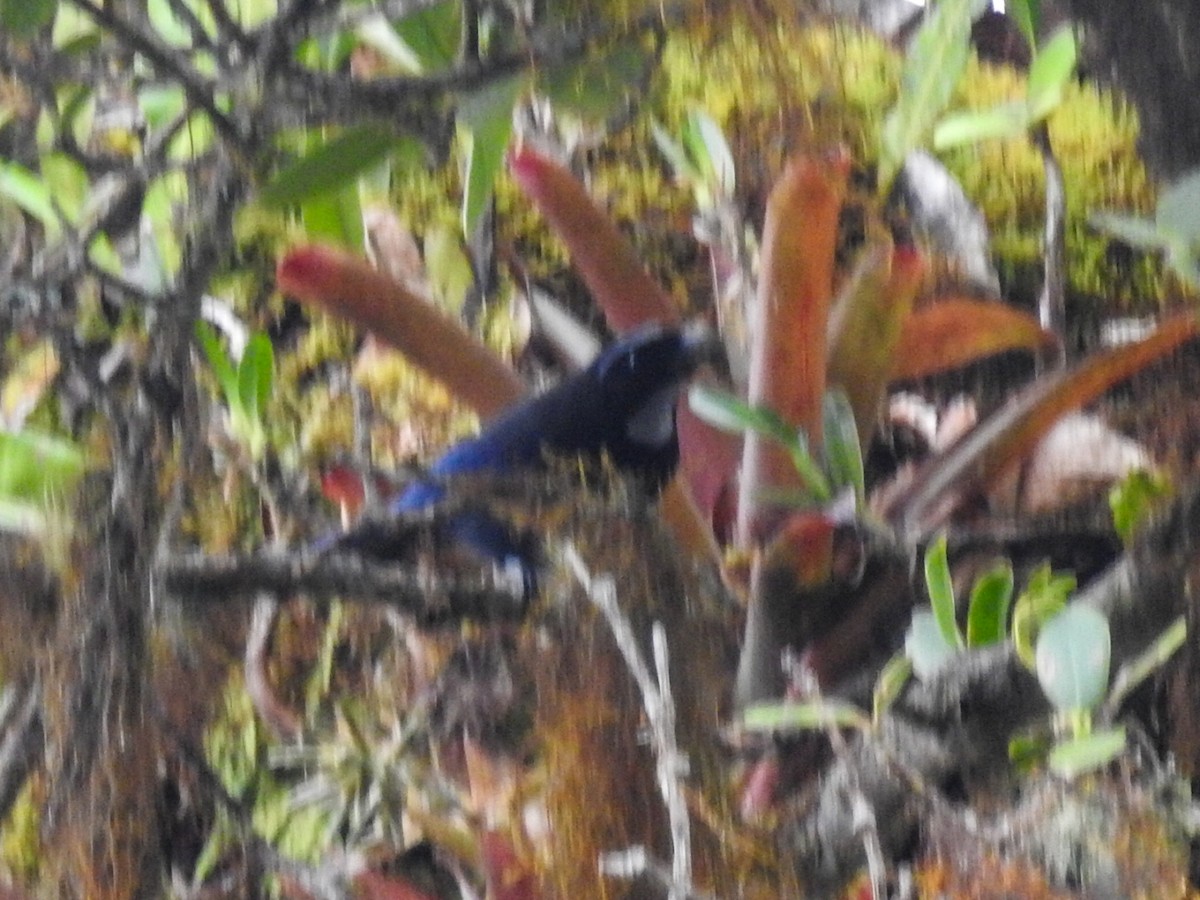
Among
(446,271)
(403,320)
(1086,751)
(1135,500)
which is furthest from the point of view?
(446,271)

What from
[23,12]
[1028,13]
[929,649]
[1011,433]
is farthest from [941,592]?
[23,12]

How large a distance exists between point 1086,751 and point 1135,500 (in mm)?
142

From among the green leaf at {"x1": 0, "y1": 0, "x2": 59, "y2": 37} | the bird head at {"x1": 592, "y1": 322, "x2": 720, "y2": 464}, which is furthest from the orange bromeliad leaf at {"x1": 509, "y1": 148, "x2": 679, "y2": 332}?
the green leaf at {"x1": 0, "y1": 0, "x2": 59, "y2": 37}

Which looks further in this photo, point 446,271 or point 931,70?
point 446,271

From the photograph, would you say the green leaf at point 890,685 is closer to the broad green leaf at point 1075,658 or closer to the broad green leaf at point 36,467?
the broad green leaf at point 1075,658

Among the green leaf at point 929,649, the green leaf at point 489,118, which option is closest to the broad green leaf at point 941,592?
the green leaf at point 929,649

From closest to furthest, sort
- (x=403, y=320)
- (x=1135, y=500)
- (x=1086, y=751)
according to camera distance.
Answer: (x=1086, y=751) → (x=1135, y=500) → (x=403, y=320)

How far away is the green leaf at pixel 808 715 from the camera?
16.5 inches

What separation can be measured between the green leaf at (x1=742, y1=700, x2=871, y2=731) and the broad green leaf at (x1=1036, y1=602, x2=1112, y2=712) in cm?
7

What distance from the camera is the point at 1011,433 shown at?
52cm

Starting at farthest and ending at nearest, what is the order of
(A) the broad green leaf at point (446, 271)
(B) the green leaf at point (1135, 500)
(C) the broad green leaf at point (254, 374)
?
(A) the broad green leaf at point (446, 271) < (C) the broad green leaf at point (254, 374) < (B) the green leaf at point (1135, 500)

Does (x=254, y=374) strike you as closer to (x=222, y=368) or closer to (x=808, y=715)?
(x=222, y=368)

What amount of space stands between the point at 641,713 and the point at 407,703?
0.48 ft

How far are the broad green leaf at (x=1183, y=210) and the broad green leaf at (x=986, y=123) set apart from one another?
0.21 meters
